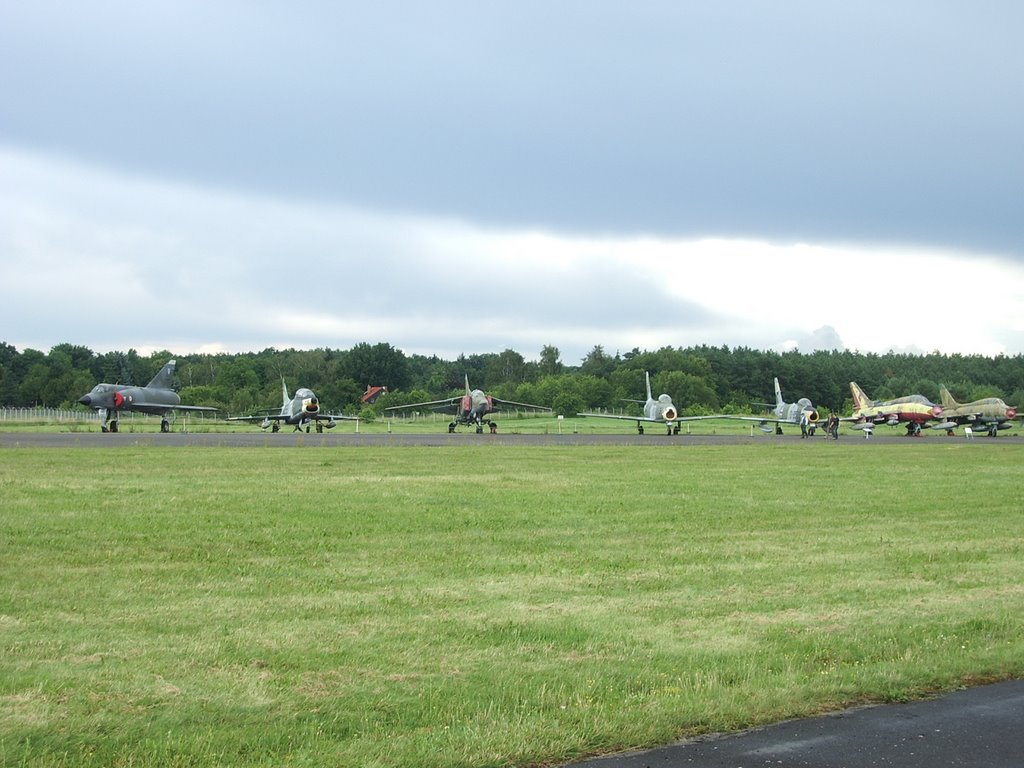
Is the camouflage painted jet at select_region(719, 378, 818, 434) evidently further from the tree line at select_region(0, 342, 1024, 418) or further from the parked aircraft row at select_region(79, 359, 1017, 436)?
the tree line at select_region(0, 342, 1024, 418)

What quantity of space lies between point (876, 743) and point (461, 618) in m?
3.94

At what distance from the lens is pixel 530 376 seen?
16638 centimetres

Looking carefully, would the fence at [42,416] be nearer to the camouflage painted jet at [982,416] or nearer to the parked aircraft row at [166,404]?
the parked aircraft row at [166,404]

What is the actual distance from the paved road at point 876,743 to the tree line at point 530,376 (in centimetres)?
9848

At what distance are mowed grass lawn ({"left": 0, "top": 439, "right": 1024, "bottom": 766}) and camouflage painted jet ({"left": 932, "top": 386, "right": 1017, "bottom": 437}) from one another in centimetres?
5380

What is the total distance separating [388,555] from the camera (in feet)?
39.9

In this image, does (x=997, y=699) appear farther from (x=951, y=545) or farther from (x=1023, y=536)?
(x=1023, y=536)

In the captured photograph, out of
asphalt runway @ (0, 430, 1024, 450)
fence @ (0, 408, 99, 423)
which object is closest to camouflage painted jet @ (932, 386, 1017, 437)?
asphalt runway @ (0, 430, 1024, 450)

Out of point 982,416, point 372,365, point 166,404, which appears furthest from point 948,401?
point 372,365

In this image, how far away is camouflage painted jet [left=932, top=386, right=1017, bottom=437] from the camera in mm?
67500

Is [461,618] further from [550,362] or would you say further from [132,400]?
[550,362]

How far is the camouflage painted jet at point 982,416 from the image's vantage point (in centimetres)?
6750


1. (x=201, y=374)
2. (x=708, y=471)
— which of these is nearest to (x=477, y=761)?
(x=708, y=471)

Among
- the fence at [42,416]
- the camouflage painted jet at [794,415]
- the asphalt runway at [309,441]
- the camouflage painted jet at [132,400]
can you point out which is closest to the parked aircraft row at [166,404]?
the camouflage painted jet at [132,400]
